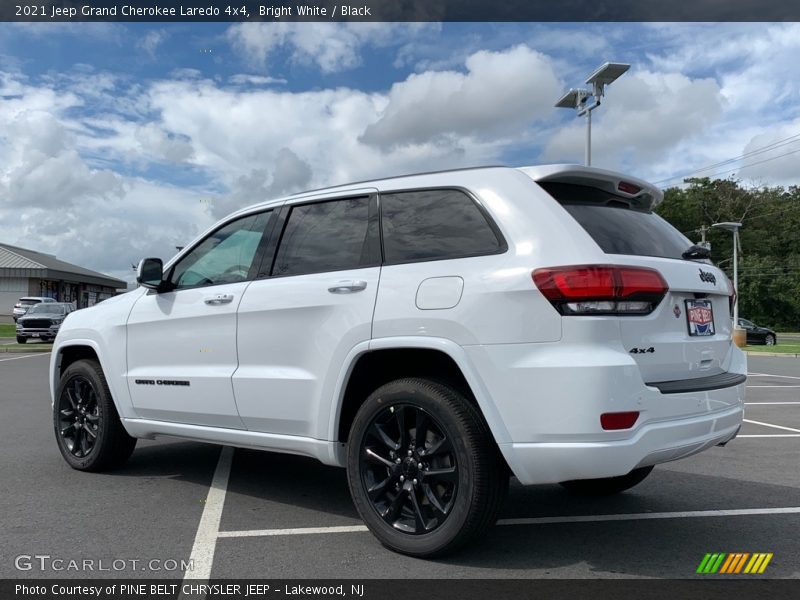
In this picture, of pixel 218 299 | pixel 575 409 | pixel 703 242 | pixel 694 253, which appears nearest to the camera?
pixel 575 409

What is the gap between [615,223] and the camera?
376 cm

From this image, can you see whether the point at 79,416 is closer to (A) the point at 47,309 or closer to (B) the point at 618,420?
(B) the point at 618,420

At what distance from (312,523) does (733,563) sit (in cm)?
225

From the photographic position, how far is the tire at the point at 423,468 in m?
3.39

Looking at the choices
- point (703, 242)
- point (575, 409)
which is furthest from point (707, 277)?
point (703, 242)

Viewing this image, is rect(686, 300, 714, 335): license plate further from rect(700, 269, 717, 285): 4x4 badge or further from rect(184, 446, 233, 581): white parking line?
rect(184, 446, 233, 581): white parking line

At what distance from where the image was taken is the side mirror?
4.97m

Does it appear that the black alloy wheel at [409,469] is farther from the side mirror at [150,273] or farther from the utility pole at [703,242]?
the side mirror at [150,273]

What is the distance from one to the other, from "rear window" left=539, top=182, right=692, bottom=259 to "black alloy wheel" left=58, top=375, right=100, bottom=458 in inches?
151

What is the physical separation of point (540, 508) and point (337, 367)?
5.59 feet

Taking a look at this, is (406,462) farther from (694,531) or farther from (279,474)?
(279,474)

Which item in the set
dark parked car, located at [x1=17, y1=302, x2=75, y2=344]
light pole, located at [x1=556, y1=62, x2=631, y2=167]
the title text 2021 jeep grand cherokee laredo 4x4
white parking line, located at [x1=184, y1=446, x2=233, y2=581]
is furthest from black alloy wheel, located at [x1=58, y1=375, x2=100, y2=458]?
dark parked car, located at [x1=17, y1=302, x2=75, y2=344]

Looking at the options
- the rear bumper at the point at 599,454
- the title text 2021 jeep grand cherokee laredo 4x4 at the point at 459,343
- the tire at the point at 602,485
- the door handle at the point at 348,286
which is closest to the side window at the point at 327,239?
the title text 2021 jeep grand cherokee laredo 4x4 at the point at 459,343
